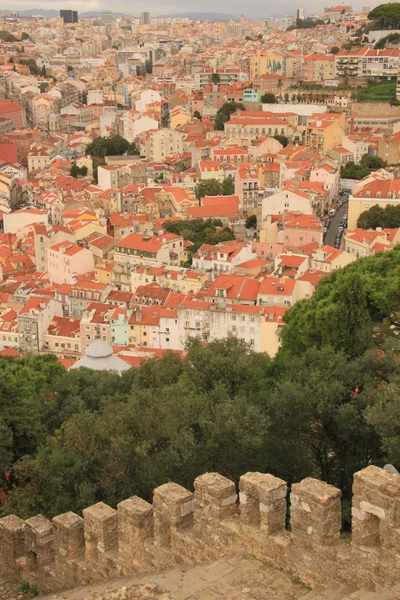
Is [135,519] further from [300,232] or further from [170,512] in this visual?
[300,232]

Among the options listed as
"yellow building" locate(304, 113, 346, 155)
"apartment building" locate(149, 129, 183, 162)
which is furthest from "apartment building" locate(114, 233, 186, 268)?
"apartment building" locate(149, 129, 183, 162)

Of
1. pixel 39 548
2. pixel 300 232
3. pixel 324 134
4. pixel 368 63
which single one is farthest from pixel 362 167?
pixel 39 548

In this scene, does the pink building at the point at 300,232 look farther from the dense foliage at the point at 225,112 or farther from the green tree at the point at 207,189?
the dense foliage at the point at 225,112

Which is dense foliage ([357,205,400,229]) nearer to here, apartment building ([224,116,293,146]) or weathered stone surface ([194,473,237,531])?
apartment building ([224,116,293,146])

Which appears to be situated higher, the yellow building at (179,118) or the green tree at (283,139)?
the yellow building at (179,118)

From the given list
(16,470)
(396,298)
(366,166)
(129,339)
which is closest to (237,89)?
(366,166)

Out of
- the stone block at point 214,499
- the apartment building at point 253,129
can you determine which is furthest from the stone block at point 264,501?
the apartment building at point 253,129

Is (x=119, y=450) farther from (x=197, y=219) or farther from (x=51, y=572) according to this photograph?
(x=197, y=219)

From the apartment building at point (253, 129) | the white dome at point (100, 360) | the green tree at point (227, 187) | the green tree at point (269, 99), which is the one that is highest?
the green tree at point (269, 99)
